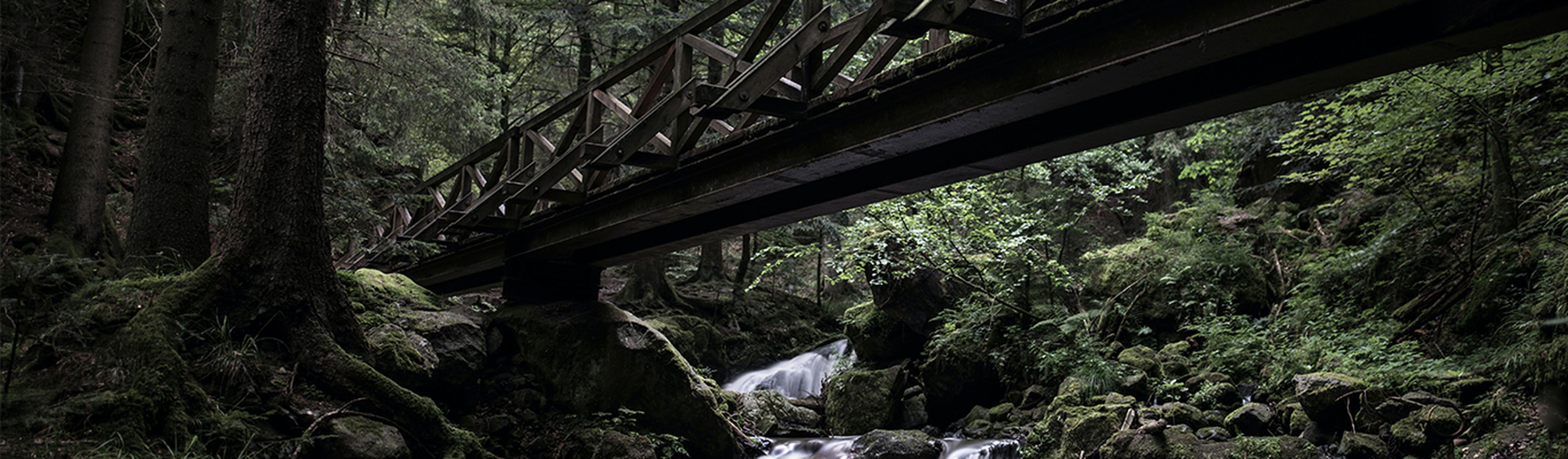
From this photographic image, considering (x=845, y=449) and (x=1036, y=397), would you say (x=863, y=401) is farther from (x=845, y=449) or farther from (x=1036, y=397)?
(x=1036, y=397)

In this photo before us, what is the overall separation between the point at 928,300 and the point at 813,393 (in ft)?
10.6

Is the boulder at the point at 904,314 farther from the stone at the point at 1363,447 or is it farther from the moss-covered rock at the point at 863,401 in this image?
the stone at the point at 1363,447

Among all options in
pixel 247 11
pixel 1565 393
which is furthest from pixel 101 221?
pixel 1565 393

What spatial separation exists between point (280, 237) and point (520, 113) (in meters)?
15.5

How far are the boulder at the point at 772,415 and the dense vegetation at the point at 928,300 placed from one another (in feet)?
0.33

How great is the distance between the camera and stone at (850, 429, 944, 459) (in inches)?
398

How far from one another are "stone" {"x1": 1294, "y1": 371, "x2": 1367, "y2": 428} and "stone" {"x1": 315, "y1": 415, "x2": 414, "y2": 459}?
320 inches

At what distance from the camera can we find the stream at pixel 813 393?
396 inches

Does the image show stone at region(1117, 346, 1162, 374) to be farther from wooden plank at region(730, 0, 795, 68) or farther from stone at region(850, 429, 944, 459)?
wooden plank at region(730, 0, 795, 68)

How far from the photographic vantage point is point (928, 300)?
559 inches

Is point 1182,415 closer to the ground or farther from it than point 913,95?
closer to the ground

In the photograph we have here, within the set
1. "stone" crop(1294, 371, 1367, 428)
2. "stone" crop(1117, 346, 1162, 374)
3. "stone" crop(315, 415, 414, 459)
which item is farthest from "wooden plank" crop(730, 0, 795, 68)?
"stone" crop(1117, 346, 1162, 374)

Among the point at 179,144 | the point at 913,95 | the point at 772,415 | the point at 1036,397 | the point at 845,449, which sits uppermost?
the point at 179,144

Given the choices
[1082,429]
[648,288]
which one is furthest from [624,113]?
Result: [648,288]
